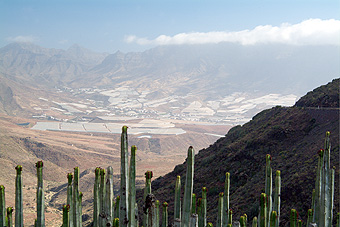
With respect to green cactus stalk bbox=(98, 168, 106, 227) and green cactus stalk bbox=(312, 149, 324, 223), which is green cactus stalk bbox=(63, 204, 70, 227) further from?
green cactus stalk bbox=(312, 149, 324, 223)

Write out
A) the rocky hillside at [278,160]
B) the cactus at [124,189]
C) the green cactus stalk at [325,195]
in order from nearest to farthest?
1. the cactus at [124,189]
2. the green cactus stalk at [325,195]
3. the rocky hillside at [278,160]

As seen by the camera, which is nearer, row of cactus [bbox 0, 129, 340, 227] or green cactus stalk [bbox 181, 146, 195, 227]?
row of cactus [bbox 0, 129, 340, 227]

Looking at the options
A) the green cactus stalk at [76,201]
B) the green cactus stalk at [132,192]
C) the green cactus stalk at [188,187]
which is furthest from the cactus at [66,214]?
the green cactus stalk at [188,187]

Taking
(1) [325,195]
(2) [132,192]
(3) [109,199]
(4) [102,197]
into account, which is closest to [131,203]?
(2) [132,192]

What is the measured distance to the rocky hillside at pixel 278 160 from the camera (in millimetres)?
26016

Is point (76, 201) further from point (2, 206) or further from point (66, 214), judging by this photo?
point (2, 206)

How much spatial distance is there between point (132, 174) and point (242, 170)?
94.9 ft

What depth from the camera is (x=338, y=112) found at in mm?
35844

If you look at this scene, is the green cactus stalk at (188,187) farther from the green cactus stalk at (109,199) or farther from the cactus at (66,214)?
the cactus at (66,214)

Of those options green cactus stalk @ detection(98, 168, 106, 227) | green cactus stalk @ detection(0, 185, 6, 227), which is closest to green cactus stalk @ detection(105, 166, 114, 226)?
green cactus stalk @ detection(98, 168, 106, 227)

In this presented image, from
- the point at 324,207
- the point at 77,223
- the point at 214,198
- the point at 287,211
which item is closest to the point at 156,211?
the point at 77,223

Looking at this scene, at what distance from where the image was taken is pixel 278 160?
109 feet

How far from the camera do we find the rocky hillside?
26016 millimetres

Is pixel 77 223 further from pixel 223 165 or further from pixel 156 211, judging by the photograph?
pixel 223 165
